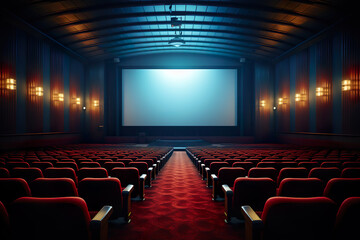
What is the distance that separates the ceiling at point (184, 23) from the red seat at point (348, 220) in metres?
11.7

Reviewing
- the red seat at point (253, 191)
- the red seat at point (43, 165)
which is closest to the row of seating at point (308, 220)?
the red seat at point (253, 191)

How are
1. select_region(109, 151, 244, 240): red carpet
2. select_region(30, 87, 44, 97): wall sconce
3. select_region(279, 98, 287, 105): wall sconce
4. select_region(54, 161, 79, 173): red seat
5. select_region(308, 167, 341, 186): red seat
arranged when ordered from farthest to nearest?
select_region(279, 98, 287, 105): wall sconce, select_region(30, 87, 44, 97): wall sconce, select_region(54, 161, 79, 173): red seat, select_region(308, 167, 341, 186): red seat, select_region(109, 151, 244, 240): red carpet

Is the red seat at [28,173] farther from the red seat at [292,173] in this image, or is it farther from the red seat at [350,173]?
the red seat at [350,173]

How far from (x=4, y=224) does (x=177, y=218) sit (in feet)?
6.84

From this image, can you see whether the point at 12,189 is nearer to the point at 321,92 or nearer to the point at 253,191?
the point at 253,191

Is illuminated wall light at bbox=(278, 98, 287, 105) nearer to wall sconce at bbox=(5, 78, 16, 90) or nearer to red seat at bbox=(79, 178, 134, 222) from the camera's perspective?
wall sconce at bbox=(5, 78, 16, 90)

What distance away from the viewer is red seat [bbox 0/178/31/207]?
7.71ft

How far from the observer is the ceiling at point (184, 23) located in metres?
11.5

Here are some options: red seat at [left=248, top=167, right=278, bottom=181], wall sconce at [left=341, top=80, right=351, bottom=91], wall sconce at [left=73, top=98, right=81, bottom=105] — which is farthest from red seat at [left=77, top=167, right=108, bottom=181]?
wall sconce at [left=73, top=98, right=81, bottom=105]

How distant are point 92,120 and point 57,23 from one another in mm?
8492

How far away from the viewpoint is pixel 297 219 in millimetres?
1669

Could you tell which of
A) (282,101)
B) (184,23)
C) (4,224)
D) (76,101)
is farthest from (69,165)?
(282,101)

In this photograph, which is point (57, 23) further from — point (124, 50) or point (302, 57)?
point (302, 57)

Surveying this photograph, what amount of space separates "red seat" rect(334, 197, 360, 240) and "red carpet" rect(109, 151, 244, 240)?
1229mm
